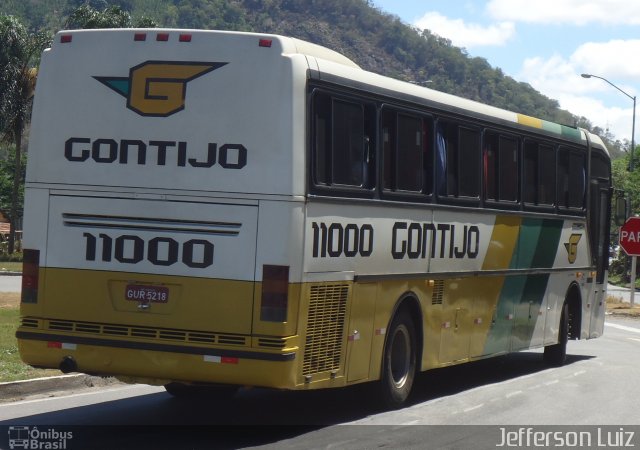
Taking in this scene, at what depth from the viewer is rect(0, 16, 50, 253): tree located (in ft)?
178

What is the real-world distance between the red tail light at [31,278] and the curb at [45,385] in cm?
177

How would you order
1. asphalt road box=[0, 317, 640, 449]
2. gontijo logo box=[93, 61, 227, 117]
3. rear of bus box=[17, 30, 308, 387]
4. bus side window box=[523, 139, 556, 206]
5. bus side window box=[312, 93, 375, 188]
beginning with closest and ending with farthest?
1. rear of bus box=[17, 30, 308, 387]
2. asphalt road box=[0, 317, 640, 449]
3. gontijo logo box=[93, 61, 227, 117]
4. bus side window box=[312, 93, 375, 188]
5. bus side window box=[523, 139, 556, 206]

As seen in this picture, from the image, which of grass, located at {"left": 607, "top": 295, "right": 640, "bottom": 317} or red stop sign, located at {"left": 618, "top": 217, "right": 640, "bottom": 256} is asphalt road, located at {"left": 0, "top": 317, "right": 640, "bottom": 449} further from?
grass, located at {"left": 607, "top": 295, "right": 640, "bottom": 317}

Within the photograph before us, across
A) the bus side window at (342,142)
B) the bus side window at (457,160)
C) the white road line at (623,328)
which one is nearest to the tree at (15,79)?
the white road line at (623,328)

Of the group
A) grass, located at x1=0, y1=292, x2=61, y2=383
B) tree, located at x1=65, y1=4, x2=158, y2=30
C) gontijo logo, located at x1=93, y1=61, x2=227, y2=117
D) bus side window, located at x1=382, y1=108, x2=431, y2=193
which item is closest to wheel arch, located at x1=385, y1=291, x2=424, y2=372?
bus side window, located at x1=382, y1=108, x2=431, y2=193

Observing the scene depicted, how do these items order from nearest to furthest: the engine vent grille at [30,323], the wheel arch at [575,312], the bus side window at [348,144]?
the engine vent grille at [30,323] → the bus side window at [348,144] → the wheel arch at [575,312]

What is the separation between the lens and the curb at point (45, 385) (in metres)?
12.9

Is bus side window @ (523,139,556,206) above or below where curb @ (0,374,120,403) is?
above

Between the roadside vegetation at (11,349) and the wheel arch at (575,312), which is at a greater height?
the wheel arch at (575,312)

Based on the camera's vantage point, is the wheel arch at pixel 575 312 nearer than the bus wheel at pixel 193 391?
No

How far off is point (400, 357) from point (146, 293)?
357 cm

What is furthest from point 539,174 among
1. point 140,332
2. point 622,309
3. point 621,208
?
point 622,309

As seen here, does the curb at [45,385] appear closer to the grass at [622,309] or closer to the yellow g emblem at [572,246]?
the yellow g emblem at [572,246]

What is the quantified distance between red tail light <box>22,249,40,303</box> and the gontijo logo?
64.9 inches
